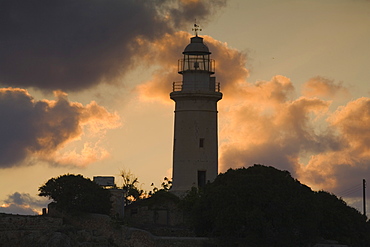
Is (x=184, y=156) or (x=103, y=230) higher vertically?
(x=184, y=156)

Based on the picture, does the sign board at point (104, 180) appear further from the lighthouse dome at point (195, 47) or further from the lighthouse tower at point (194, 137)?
the lighthouse dome at point (195, 47)

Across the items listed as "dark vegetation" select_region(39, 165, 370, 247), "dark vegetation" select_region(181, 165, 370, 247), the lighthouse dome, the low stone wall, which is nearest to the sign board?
"dark vegetation" select_region(39, 165, 370, 247)

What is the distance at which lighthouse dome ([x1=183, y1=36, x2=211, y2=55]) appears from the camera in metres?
72.9

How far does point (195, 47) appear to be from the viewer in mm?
73000

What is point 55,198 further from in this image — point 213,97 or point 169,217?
point 213,97

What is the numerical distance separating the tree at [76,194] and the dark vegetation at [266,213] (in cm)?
555

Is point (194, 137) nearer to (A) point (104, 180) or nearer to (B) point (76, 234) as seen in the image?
(A) point (104, 180)

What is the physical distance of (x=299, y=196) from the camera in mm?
61219

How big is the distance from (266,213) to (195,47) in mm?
17103

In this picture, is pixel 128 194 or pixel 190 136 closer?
pixel 190 136

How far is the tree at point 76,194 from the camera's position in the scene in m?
63.2

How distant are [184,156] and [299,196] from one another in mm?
12319

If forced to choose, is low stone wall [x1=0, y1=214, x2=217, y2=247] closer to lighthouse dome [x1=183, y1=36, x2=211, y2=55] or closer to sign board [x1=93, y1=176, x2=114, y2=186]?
sign board [x1=93, y1=176, x2=114, y2=186]

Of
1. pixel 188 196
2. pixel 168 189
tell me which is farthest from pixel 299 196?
pixel 168 189
